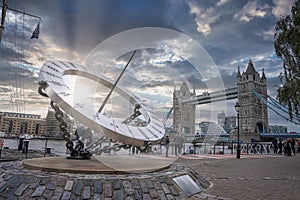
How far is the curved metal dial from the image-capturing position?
5309 millimetres

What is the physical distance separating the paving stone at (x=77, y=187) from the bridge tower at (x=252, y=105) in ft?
204

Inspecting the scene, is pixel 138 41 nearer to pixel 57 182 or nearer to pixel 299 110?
pixel 57 182

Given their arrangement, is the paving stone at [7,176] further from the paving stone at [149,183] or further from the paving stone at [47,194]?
the paving stone at [149,183]

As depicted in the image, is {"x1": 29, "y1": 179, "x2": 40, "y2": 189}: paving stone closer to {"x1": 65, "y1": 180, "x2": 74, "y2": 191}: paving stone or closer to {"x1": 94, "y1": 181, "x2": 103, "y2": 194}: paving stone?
{"x1": 65, "y1": 180, "x2": 74, "y2": 191}: paving stone

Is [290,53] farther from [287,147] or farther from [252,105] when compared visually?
[252,105]

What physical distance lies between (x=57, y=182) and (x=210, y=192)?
9.63ft

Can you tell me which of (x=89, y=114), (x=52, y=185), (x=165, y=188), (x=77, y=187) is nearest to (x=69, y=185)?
(x=77, y=187)

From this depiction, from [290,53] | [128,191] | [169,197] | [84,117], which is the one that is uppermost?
[290,53]

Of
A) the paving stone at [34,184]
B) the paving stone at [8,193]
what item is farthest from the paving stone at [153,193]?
the paving stone at [8,193]

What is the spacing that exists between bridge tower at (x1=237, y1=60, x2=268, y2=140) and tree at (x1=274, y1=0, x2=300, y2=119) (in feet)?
176

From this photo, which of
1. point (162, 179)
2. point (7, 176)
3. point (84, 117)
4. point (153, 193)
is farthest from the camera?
point (84, 117)

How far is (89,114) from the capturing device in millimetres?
5484

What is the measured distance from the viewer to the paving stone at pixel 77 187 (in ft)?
13.0

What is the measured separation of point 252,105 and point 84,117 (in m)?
64.4
